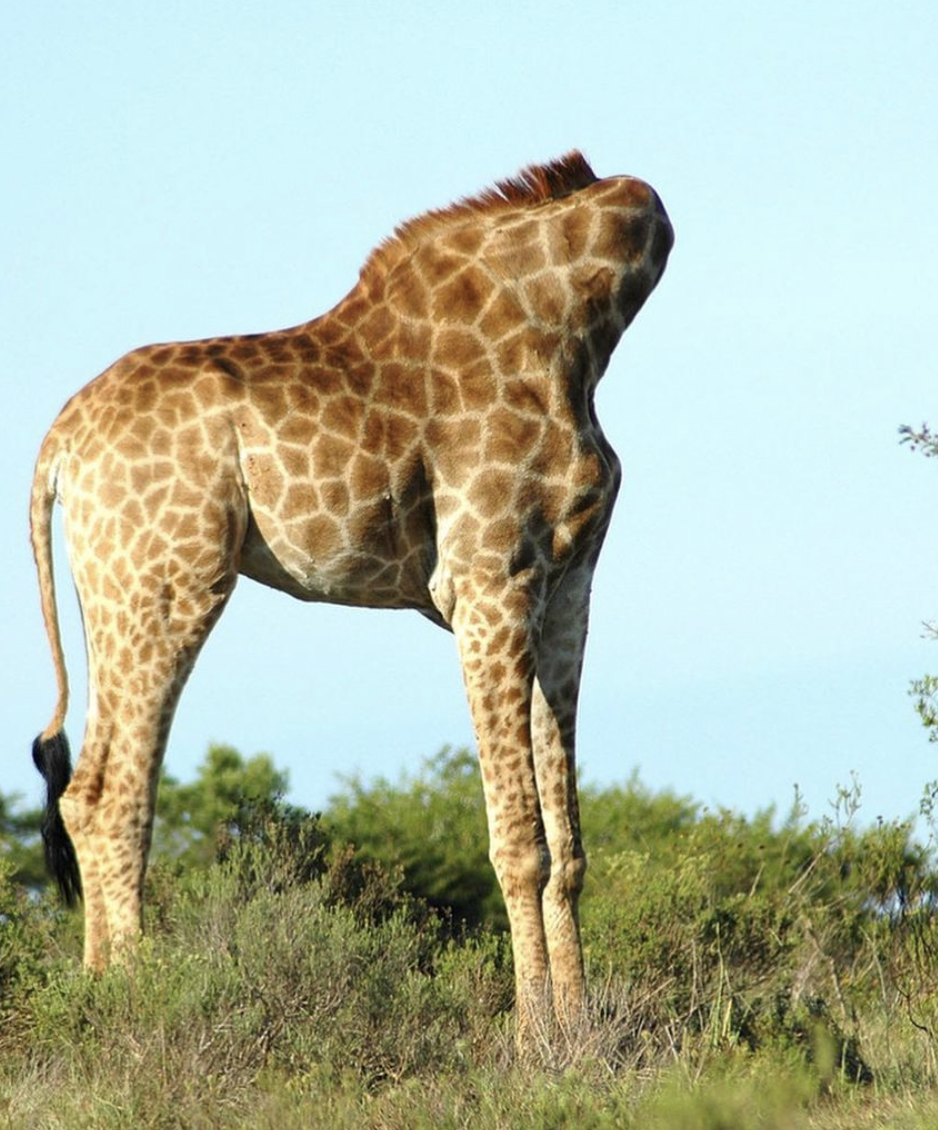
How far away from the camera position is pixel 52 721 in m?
8.78

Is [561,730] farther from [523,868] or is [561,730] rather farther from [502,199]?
[502,199]

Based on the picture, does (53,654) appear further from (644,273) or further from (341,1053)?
(644,273)

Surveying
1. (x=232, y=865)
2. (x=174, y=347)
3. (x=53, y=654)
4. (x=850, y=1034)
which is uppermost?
(x=174, y=347)

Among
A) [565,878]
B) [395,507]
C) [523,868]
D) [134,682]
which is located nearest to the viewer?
[523,868]

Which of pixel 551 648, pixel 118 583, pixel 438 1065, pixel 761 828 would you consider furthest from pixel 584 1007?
pixel 761 828

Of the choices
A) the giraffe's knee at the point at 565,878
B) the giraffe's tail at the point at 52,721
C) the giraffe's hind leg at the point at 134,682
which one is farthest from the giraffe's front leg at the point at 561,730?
the giraffe's tail at the point at 52,721

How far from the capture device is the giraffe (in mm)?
8031

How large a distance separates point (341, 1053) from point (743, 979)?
3.25 m

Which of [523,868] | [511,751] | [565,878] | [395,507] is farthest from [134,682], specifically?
[565,878]

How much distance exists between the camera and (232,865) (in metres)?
10.3

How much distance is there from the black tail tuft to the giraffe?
1.09ft

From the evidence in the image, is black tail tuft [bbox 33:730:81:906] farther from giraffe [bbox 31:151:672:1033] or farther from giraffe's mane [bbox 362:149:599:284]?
giraffe's mane [bbox 362:149:599:284]

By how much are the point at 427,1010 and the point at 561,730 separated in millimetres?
1444

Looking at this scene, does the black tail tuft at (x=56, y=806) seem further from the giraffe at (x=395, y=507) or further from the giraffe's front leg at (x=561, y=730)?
the giraffe's front leg at (x=561, y=730)
